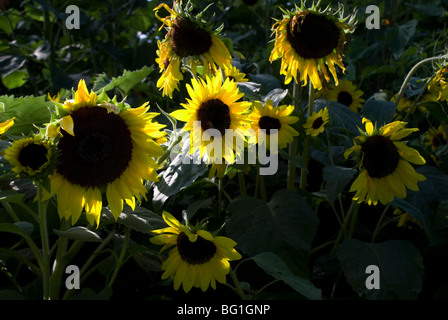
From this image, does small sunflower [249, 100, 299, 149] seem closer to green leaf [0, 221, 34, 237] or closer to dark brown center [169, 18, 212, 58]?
dark brown center [169, 18, 212, 58]

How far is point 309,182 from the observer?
1.49 m

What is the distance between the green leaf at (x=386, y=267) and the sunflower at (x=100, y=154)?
0.45 meters

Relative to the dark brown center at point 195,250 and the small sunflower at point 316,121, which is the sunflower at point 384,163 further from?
the dark brown center at point 195,250

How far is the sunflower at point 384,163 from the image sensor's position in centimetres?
97

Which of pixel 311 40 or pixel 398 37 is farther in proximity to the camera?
pixel 398 37

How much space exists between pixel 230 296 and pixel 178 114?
0.44 m

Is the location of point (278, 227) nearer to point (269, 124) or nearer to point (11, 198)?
point (269, 124)

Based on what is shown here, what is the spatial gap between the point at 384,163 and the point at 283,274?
0.32 meters

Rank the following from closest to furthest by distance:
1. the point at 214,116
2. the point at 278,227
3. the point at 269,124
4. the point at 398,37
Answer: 1. the point at 214,116
2. the point at 278,227
3. the point at 269,124
4. the point at 398,37

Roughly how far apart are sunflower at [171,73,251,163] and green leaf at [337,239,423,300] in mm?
322

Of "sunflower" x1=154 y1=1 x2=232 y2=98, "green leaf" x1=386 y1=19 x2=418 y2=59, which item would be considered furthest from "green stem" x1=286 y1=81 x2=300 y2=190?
"green leaf" x1=386 y1=19 x2=418 y2=59

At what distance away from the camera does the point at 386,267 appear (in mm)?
967

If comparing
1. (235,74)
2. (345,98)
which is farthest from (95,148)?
(345,98)
